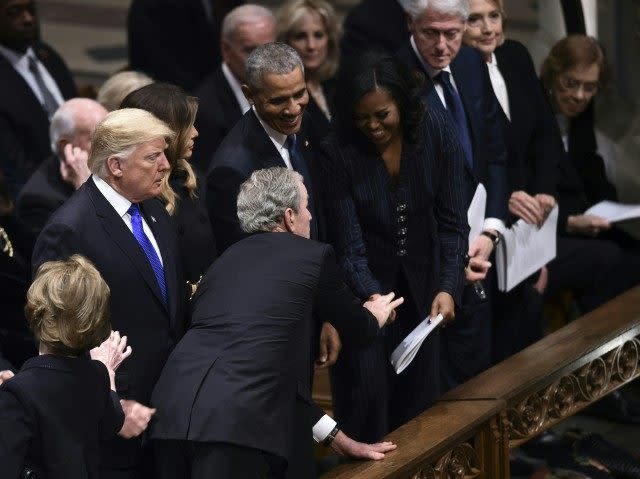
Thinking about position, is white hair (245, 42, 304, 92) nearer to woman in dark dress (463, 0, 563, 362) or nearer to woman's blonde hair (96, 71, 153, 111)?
woman's blonde hair (96, 71, 153, 111)

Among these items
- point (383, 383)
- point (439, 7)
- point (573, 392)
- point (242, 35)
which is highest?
point (439, 7)

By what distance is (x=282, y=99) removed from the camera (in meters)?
5.13

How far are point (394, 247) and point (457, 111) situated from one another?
30.1 inches

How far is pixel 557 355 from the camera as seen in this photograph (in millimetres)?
6055

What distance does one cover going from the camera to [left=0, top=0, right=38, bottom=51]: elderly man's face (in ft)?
24.3

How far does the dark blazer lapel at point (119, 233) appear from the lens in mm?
4676

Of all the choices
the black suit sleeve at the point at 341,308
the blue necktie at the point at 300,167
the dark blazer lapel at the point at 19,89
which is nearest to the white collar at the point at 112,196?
the black suit sleeve at the point at 341,308

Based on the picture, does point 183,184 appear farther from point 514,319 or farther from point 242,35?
point 514,319

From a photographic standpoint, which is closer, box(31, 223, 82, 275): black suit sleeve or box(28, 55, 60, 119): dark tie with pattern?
box(31, 223, 82, 275): black suit sleeve

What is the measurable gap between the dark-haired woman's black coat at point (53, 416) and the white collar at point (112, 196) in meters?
0.52

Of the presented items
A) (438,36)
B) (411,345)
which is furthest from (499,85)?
(411,345)

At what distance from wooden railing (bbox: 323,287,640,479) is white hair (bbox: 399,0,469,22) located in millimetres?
1376

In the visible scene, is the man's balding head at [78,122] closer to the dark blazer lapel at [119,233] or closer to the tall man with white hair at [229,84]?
the tall man with white hair at [229,84]

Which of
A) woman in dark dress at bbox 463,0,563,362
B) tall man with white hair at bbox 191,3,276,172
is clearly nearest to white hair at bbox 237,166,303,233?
tall man with white hair at bbox 191,3,276,172
